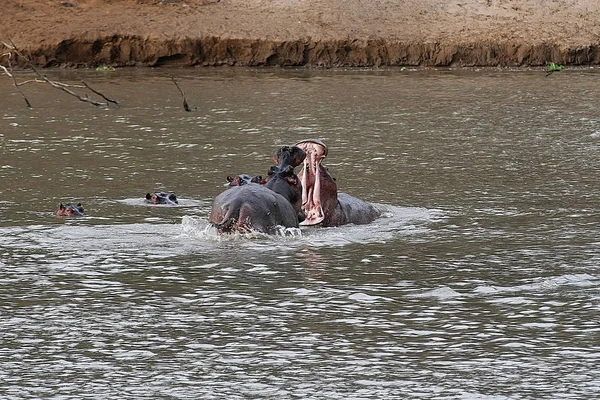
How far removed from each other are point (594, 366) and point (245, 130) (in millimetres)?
10279

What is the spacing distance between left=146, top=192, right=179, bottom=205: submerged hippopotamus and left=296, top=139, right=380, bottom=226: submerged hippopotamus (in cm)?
141

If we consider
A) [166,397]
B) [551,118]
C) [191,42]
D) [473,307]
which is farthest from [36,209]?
[191,42]

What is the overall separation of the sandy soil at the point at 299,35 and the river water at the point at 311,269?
26.9 feet

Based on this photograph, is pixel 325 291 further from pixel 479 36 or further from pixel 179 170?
pixel 479 36

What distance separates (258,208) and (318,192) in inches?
26.4

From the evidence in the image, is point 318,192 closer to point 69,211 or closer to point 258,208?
point 258,208

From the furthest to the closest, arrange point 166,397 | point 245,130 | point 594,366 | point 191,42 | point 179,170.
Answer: point 191,42 → point 245,130 → point 179,170 → point 594,366 → point 166,397

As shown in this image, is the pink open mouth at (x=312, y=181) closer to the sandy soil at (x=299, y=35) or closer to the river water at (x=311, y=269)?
the river water at (x=311, y=269)

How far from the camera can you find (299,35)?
25.0 m

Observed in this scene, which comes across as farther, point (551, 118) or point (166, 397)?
point (551, 118)

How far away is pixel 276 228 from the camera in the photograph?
30.6 ft

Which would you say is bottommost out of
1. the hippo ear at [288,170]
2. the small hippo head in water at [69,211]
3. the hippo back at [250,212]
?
the small hippo head in water at [69,211]

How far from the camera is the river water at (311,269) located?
6137 mm

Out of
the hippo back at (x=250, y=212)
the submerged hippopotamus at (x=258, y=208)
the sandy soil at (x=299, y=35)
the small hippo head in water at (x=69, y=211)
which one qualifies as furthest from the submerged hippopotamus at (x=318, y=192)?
the sandy soil at (x=299, y=35)
